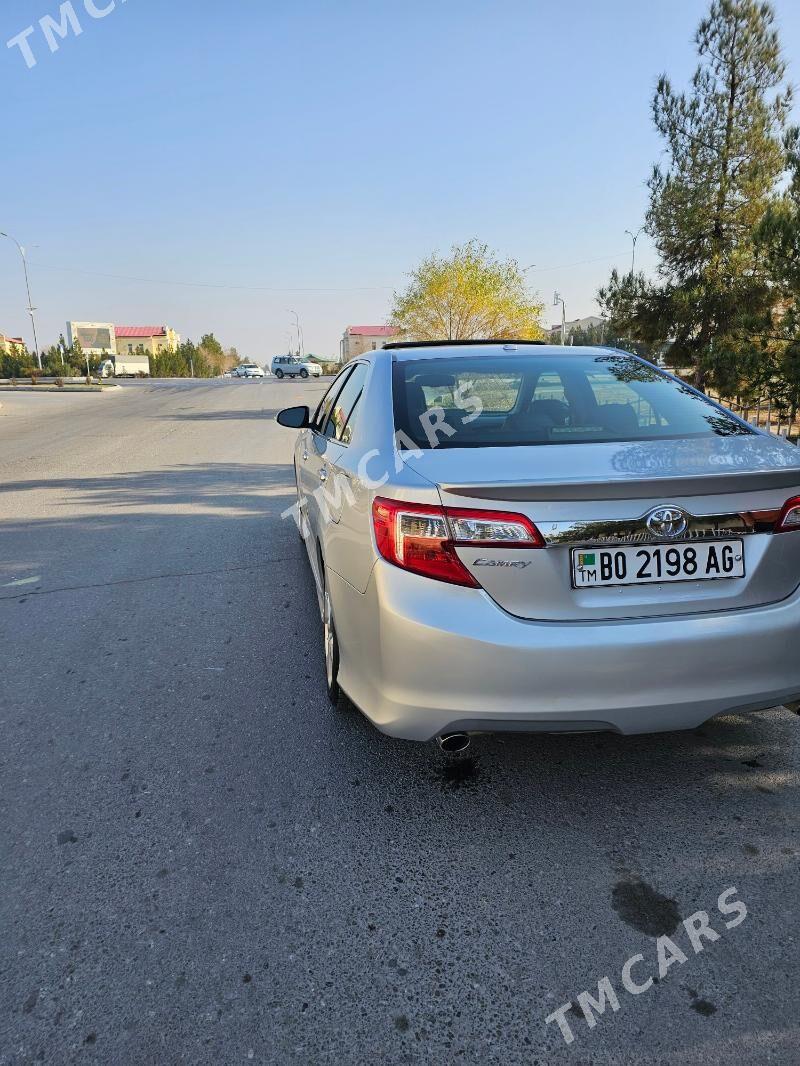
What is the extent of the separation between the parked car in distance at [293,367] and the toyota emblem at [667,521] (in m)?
59.3

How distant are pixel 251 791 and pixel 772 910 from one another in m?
1.74

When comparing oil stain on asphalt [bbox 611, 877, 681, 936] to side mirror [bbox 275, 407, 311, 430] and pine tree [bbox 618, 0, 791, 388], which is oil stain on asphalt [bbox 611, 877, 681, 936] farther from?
pine tree [bbox 618, 0, 791, 388]

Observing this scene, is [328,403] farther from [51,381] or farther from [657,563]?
[51,381]

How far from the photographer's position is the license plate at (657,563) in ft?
7.26

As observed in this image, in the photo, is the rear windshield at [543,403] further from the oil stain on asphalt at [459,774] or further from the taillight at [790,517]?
the oil stain on asphalt at [459,774]

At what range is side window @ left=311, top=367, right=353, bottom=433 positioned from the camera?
4.41m

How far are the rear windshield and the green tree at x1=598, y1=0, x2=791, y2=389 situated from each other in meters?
12.7

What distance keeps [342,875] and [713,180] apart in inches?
686

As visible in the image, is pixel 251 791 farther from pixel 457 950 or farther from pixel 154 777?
pixel 457 950

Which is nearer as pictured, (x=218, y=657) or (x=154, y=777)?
(x=154, y=777)

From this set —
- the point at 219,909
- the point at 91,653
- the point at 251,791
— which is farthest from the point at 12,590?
the point at 219,909

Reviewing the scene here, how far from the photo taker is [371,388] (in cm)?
333

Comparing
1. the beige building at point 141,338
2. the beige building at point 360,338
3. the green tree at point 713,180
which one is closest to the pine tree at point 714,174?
the green tree at point 713,180

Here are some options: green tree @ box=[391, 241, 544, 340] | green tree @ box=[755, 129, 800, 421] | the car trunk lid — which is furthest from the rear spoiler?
green tree @ box=[391, 241, 544, 340]
